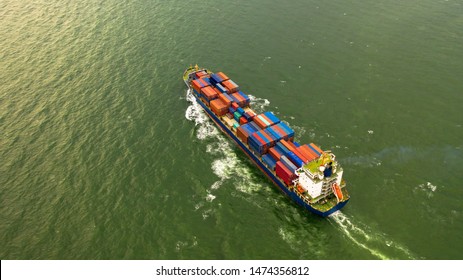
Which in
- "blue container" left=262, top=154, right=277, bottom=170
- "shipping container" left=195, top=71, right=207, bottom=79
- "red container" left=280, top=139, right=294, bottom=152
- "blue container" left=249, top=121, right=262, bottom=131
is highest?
"shipping container" left=195, top=71, right=207, bottom=79

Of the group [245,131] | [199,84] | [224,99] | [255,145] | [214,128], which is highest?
[199,84]

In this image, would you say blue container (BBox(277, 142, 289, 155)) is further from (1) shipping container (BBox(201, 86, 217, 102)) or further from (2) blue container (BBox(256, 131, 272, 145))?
(1) shipping container (BBox(201, 86, 217, 102))

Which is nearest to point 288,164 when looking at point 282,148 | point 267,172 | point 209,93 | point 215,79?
point 282,148

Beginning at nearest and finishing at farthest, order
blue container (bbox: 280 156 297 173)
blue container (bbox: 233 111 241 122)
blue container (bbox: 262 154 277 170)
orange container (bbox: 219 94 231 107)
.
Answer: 1. blue container (bbox: 280 156 297 173)
2. blue container (bbox: 262 154 277 170)
3. blue container (bbox: 233 111 241 122)
4. orange container (bbox: 219 94 231 107)

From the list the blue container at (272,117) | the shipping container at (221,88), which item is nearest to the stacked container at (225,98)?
the shipping container at (221,88)

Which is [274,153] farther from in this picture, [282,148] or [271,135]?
[271,135]

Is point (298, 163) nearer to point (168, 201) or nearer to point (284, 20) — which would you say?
point (168, 201)

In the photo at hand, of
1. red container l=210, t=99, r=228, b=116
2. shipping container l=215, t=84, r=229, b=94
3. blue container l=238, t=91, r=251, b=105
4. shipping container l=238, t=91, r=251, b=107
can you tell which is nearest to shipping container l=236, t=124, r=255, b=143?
red container l=210, t=99, r=228, b=116

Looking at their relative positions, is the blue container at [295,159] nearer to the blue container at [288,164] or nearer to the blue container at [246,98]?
the blue container at [288,164]
